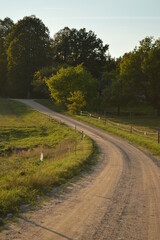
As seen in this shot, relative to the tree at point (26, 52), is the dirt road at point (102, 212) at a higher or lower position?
lower

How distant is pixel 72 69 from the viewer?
61250 mm

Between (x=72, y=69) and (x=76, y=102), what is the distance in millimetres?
9148

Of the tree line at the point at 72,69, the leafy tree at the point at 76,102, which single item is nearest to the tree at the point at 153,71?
the tree line at the point at 72,69

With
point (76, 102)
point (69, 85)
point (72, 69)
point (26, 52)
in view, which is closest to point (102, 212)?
point (76, 102)

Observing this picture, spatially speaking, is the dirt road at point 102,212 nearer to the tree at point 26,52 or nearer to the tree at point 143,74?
the tree at point 143,74

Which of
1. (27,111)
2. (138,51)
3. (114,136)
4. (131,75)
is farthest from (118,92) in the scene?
(114,136)

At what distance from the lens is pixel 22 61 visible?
76.8 m

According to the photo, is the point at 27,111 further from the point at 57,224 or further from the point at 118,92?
the point at 57,224

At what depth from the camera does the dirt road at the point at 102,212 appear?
27.5 feet

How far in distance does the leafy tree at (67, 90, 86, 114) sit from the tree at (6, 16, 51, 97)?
25878mm

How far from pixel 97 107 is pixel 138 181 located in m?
47.7

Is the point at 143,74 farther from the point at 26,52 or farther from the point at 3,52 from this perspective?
the point at 3,52

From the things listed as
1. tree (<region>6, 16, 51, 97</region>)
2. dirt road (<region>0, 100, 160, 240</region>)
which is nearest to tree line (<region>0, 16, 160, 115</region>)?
tree (<region>6, 16, 51, 97</region>)

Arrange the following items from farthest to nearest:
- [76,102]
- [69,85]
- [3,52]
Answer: [3,52], [69,85], [76,102]
